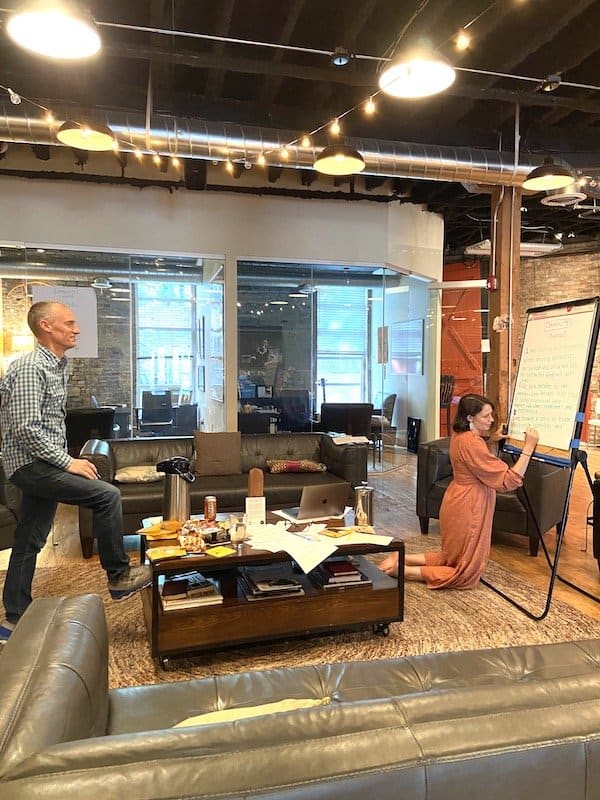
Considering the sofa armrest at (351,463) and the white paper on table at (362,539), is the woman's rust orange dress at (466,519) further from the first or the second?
the sofa armrest at (351,463)

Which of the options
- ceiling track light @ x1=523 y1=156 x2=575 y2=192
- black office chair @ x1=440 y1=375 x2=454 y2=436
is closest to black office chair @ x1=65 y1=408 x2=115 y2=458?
ceiling track light @ x1=523 y1=156 x2=575 y2=192

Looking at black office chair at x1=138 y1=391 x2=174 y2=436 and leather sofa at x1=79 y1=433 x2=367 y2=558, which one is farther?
black office chair at x1=138 y1=391 x2=174 y2=436

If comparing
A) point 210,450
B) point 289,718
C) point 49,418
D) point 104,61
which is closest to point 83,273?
point 104,61

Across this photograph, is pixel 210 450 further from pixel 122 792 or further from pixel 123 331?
pixel 122 792

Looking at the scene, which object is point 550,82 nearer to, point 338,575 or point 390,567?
point 390,567

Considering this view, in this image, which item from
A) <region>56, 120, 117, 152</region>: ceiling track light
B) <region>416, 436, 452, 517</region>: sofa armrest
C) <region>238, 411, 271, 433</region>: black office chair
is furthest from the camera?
<region>238, 411, 271, 433</region>: black office chair

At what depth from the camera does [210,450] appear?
511 cm

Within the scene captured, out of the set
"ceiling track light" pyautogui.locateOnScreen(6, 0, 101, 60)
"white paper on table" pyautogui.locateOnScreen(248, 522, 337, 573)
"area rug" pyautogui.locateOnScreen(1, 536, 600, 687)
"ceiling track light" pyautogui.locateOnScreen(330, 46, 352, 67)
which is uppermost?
"ceiling track light" pyautogui.locateOnScreen(330, 46, 352, 67)

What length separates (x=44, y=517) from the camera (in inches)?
Answer: 120

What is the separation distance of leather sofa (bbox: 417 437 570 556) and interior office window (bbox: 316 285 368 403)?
11.9 ft

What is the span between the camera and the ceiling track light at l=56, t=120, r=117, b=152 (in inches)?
166

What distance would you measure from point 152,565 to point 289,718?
1834 millimetres

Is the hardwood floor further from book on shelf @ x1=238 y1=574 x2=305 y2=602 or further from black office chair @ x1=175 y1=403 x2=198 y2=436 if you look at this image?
black office chair @ x1=175 y1=403 x2=198 y2=436

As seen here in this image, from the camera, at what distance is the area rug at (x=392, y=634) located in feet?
9.16
